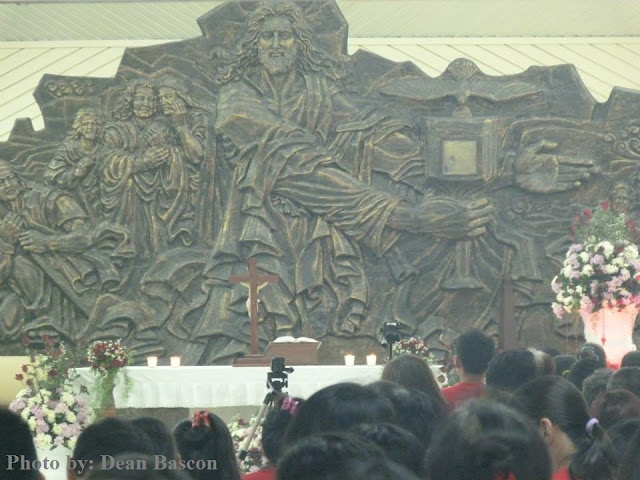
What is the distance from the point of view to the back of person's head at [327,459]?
2.51m

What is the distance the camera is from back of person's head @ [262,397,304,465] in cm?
435

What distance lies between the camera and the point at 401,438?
3.30 m

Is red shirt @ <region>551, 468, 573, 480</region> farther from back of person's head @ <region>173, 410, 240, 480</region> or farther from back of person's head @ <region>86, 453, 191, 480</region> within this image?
back of person's head @ <region>86, 453, 191, 480</region>

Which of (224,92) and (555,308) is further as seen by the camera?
(224,92)

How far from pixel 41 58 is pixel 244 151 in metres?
3.95

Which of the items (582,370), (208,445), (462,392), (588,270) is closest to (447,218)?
(588,270)

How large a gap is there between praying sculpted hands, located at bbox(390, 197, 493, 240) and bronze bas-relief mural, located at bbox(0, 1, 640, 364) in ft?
0.06

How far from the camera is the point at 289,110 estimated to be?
13.4 m

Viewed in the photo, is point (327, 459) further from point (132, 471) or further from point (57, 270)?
point (57, 270)

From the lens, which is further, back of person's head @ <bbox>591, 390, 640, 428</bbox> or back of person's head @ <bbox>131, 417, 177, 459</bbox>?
back of person's head @ <bbox>591, 390, 640, 428</bbox>

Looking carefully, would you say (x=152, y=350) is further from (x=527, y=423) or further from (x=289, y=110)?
(x=527, y=423)

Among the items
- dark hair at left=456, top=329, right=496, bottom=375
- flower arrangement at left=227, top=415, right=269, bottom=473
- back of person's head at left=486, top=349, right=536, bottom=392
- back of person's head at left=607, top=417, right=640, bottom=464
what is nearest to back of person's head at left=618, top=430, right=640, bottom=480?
back of person's head at left=607, top=417, right=640, bottom=464

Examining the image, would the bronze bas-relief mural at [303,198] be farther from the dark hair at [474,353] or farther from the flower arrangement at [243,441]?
the dark hair at [474,353]

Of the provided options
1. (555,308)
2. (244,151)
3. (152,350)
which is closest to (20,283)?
(152,350)
